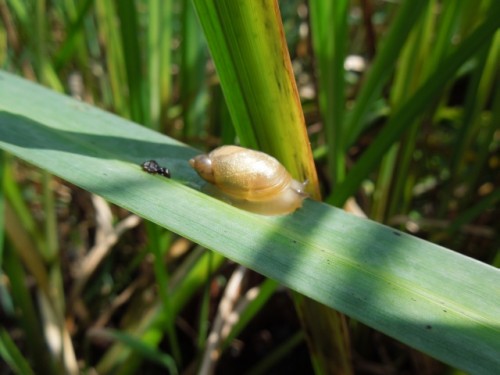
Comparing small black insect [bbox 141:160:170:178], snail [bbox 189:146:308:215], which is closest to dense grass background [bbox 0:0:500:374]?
snail [bbox 189:146:308:215]

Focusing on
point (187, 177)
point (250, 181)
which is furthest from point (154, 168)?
point (250, 181)

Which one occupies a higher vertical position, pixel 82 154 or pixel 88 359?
pixel 82 154

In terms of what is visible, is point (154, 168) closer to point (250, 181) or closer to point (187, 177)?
point (187, 177)

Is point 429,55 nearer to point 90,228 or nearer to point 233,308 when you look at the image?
point 233,308

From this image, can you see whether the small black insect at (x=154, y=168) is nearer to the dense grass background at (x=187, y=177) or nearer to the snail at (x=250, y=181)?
the snail at (x=250, y=181)

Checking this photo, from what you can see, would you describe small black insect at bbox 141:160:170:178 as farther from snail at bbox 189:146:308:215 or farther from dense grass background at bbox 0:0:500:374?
dense grass background at bbox 0:0:500:374

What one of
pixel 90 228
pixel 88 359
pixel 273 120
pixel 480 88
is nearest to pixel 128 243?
pixel 90 228
